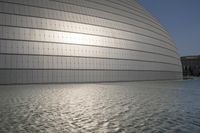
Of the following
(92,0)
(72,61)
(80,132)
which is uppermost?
(92,0)

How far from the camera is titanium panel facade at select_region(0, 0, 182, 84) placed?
25.5 metres

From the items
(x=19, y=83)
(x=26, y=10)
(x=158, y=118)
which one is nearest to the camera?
(x=158, y=118)

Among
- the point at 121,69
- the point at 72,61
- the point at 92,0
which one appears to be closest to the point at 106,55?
the point at 121,69

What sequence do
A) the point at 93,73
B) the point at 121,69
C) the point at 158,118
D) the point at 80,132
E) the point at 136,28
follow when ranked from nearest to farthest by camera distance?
the point at 80,132 < the point at 158,118 < the point at 93,73 < the point at 121,69 < the point at 136,28

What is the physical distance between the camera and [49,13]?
93.1ft

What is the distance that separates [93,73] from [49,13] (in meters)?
8.27

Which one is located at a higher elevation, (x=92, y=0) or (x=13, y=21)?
(x=92, y=0)

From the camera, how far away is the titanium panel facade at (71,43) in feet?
83.8

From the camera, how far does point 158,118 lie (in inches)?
293

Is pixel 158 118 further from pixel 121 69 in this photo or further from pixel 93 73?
pixel 121 69

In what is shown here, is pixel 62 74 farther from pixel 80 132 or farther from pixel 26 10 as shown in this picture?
pixel 80 132

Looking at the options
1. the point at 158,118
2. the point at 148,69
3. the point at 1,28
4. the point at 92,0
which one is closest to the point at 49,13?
the point at 1,28

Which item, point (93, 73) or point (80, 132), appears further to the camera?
point (93, 73)

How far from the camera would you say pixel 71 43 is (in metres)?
28.4
